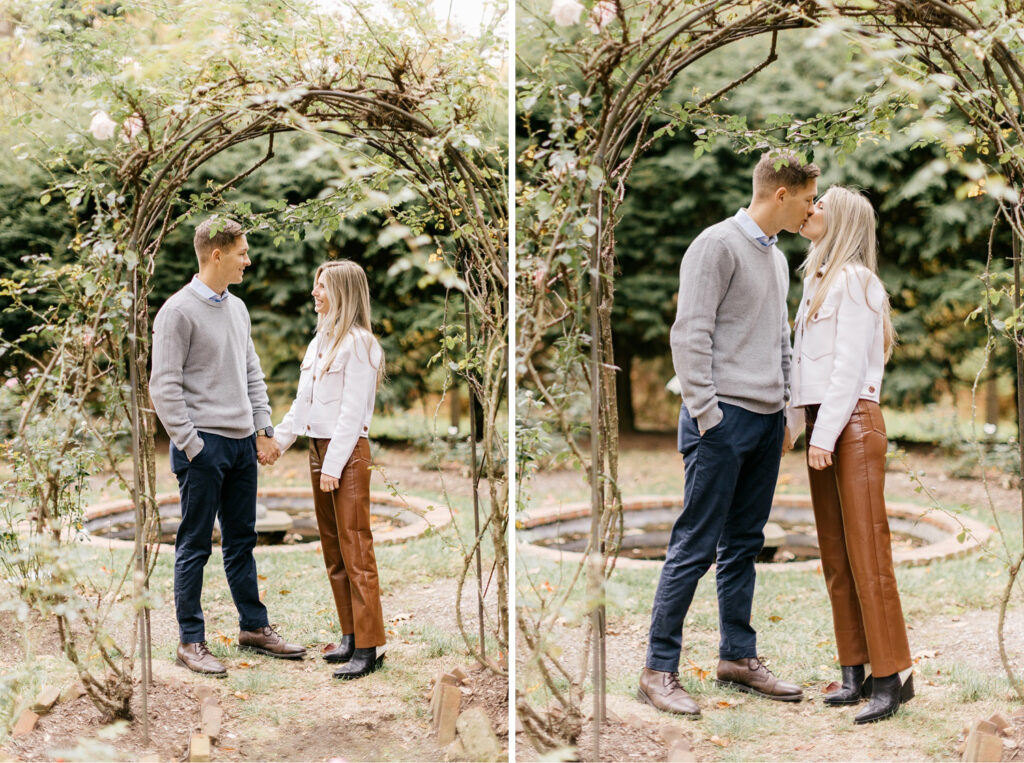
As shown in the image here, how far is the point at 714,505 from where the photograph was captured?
9.07ft

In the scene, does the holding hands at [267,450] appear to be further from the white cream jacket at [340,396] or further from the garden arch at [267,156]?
the garden arch at [267,156]

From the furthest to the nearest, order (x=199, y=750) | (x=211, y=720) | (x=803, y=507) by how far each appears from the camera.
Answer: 1. (x=803, y=507)
2. (x=211, y=720)
3. (x=199, y=750)

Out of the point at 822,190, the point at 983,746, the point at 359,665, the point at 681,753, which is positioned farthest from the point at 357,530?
the point at 822,190

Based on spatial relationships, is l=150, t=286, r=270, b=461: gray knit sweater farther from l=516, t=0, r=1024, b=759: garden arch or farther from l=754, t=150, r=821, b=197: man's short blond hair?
l=754, t=150, r=821, b=197: man's short blond hair

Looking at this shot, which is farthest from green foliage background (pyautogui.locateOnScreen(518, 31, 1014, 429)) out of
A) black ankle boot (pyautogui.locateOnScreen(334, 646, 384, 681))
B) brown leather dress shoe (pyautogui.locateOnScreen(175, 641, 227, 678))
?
brown leather dress shoe (pyautogui.locateOnScreen(175, 641, 227, 678))

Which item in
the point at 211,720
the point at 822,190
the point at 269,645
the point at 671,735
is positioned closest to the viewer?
the point at 671,735

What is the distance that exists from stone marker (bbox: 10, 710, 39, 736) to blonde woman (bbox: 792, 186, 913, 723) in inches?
97.8

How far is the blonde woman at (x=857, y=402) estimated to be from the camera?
274cm

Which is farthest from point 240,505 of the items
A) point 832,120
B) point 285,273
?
point 285,273

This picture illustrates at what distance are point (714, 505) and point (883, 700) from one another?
0.79m

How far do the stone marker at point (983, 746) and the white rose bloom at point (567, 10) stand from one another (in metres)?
2.11

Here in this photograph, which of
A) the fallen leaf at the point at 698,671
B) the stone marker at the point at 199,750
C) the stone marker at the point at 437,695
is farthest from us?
the fallen leaf at the point at 698,671

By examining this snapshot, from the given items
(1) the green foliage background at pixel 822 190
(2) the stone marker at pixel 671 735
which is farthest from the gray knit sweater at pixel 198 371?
(1) the green foliage background at pixel 822 190

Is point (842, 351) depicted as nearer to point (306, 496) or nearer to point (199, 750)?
point (199, 750)
